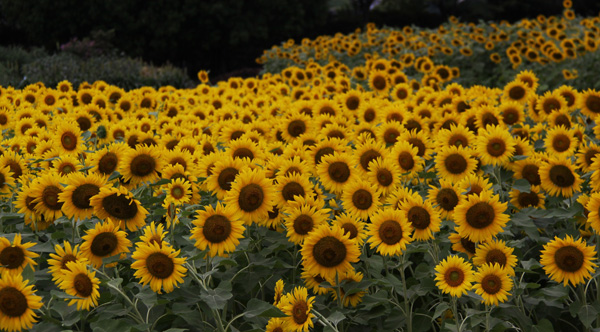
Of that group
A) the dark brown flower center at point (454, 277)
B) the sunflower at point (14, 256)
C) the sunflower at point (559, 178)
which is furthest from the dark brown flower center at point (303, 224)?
the sunflower at point (559, 178)

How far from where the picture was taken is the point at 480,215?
3.06m

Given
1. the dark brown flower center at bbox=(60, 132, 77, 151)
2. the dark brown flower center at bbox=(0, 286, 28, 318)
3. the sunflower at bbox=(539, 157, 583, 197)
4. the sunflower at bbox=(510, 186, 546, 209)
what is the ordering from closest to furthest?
the dark brown flower center at bbox=(0, 286, 28, 318)
the sunflower at bbox=(539, 157, 583, 197)
the sunflower at bbox=(510, 186, 546, 209)
the dark brown flower center at bbox=(60, 132, 77, 151)

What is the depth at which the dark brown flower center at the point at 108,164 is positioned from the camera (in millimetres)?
3709

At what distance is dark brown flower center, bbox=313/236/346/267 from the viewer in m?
2.95

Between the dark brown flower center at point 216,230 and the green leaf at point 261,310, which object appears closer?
the green leaf at point 261,310

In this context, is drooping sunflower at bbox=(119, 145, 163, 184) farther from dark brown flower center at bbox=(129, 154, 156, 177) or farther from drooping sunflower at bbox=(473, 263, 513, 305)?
drooping sunflower at bbox=(473, 263, 513, 305)

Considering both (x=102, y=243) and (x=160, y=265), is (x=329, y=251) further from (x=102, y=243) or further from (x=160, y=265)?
(x=102, y=243)

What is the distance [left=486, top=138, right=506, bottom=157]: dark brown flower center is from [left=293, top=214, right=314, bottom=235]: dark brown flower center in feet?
4.96

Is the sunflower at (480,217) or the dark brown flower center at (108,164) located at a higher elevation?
the sunflower at (480,217)

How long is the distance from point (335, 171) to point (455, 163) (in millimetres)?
803

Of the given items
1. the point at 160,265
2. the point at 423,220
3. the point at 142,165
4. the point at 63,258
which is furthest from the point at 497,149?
the point at 63,258

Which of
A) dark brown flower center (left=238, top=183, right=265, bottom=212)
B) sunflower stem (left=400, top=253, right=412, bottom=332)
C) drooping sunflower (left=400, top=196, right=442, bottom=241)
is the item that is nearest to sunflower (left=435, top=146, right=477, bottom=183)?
drooping sunflower (left=400, top=196, right=442, bottom=241)

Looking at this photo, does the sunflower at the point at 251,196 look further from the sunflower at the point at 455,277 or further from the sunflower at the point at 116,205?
the sunflower at the point at 455,277

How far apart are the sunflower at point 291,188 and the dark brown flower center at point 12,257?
4.35ft
